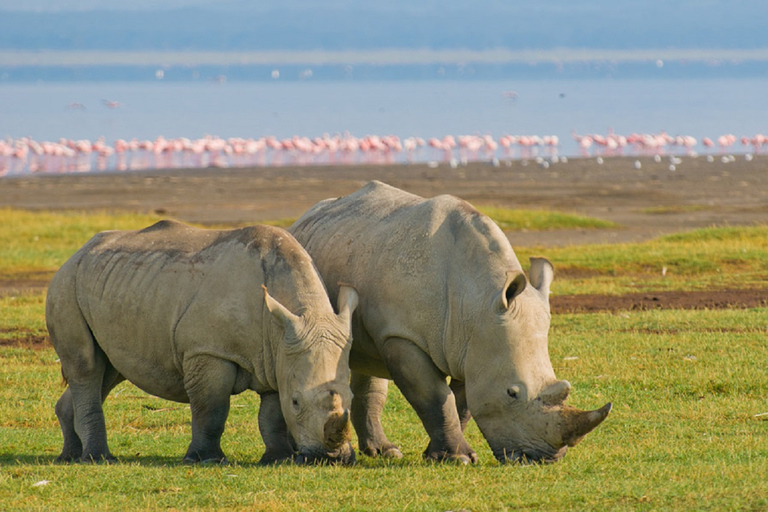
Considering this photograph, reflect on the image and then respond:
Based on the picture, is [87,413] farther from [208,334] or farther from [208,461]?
[208,334]

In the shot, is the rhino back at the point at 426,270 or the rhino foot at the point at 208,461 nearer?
the rhino back at the point at 426,270

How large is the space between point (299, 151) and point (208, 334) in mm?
51537

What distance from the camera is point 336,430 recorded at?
8109 mm

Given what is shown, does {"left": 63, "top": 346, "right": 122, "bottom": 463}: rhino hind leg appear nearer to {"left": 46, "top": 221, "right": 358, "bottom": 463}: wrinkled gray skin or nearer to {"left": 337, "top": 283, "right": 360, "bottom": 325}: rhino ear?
{"left": 46, "top": 221, "right": 358, "bottom": 463}: wrinkled gray skin

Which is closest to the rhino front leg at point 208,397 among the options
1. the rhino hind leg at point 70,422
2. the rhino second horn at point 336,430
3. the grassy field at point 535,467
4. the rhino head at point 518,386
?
the grassy field at point 535,467

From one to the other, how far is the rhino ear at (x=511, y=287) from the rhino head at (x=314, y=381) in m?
1.05

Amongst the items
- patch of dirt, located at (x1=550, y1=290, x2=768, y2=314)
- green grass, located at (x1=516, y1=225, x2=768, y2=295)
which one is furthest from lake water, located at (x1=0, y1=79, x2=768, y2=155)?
patch of dirt, located at (x1=550, y1=290, x2=768, y2=314)

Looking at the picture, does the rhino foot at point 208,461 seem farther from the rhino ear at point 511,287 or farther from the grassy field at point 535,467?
the rhino ear at point 511,287

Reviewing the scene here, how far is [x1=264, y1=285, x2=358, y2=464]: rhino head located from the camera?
8.18 metres

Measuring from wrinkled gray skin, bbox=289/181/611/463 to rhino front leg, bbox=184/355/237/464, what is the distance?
990mm

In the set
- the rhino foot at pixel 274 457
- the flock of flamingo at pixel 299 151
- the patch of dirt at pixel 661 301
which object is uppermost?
the rhino foot at pixel 274 457

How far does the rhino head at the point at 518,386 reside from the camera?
26.9 ft

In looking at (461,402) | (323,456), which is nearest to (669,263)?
(461,402)

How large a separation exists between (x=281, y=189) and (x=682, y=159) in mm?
20323
